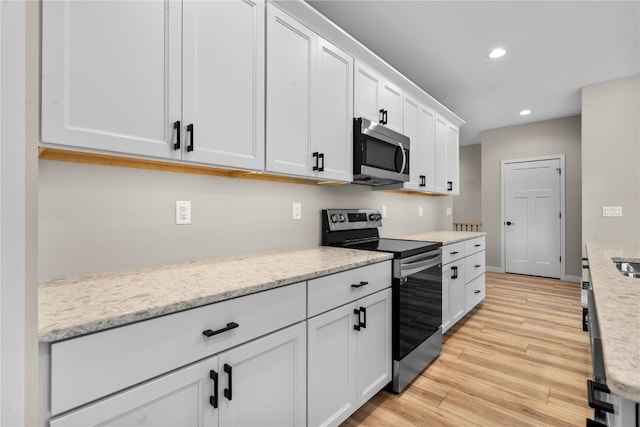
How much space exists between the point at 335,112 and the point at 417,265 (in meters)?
1.16

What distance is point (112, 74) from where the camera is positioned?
1.11m

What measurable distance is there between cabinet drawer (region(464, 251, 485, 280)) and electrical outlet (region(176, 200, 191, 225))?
2.68 m

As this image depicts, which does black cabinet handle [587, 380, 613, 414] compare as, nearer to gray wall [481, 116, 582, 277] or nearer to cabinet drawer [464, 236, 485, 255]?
cabinet drawer [464, 236, 485, 255]

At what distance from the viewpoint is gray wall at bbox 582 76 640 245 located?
11.5 ft

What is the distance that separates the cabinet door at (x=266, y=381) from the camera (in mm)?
1067

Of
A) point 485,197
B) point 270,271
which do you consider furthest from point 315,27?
point 485,197

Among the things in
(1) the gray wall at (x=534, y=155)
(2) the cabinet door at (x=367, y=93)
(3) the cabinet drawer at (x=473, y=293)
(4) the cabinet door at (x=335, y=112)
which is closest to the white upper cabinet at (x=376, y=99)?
(2) the cabinet door at (x=367, y=93)

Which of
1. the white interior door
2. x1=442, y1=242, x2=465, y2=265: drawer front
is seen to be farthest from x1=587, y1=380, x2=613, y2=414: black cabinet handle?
the white interior door

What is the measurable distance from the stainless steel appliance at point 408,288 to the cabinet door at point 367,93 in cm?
76

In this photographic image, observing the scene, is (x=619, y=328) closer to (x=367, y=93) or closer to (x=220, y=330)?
(x=220, y=330)

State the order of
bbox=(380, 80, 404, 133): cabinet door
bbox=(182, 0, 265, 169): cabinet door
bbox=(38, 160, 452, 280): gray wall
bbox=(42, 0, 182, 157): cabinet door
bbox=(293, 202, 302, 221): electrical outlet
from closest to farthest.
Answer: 1. bbox=(42, 0, 182, 157): cabinet door
2. bbox=(38, 160, 452, 280): gray wall
3. bbox=(182, 0, 265, 169): cabinet door
4. bbox=(293, 202, 302, 221): electrical outlet
5. bbox=(380, 80, 404, 133): cabinet door

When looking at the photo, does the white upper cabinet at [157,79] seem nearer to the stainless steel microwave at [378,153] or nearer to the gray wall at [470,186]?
the stainless steel microwave at [378,153]

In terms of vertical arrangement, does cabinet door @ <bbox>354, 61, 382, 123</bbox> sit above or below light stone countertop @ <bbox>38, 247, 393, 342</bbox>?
above

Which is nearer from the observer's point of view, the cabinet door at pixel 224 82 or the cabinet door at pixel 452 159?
the cabinet door at pixel 224 82
